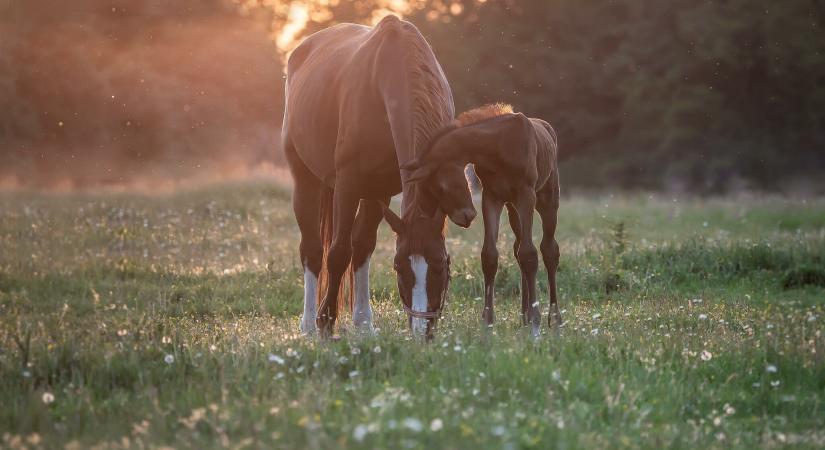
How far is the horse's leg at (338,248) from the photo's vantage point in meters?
7.36

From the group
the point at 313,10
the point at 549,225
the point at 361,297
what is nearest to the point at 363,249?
the point at 361,297

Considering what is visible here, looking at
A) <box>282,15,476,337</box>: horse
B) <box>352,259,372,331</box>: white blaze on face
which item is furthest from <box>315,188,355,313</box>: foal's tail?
<box>352,259,372,331</box>: white blaze on face

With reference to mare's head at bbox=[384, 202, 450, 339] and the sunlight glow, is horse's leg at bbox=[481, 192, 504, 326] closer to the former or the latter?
mare's head at bbox=[384, 202, 450, 339]

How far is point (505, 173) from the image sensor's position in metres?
6.77

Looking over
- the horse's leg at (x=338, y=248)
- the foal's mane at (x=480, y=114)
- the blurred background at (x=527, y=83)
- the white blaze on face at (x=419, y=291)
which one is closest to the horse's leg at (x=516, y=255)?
the foal's mane at (x=480, y=114)

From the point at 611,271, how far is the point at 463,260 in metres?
1.90

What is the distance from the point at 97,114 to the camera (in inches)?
1489

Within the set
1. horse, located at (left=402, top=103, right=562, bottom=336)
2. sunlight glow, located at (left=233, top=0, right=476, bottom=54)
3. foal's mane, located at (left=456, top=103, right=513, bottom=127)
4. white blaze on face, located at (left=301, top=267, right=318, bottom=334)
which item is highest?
sunlight glow, located at (left=233, top=0, right=476, bottom=54)

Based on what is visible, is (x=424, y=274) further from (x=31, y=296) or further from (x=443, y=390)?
(x=31, y=296)

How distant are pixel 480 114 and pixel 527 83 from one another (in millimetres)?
33826

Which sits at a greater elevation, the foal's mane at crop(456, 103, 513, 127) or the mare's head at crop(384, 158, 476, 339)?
the foal's mane at crop(456, 103, 513, 127)

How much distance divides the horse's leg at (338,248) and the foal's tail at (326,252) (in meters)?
0.60

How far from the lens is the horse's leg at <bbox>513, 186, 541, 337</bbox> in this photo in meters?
6.81

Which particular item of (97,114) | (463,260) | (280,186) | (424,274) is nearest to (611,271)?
(463,260)
